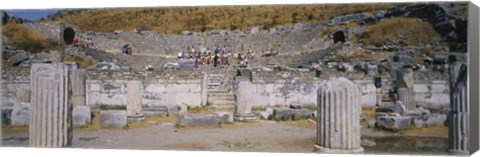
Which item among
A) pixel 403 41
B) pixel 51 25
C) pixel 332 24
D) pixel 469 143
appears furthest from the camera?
pixel 51 25

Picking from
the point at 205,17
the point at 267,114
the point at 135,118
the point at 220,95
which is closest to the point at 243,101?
the point at 220,95

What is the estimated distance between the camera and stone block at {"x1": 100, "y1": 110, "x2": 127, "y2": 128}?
15859 mm

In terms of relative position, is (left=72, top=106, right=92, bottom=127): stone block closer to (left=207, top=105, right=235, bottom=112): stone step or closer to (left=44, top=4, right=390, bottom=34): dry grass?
(left=44, top=4, right=390, bottom=34): dry grass

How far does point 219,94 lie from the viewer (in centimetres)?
1606

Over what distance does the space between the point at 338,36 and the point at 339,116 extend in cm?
284

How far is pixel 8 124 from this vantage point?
16.3m

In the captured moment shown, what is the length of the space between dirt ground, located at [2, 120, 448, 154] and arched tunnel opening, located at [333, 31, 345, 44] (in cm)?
192

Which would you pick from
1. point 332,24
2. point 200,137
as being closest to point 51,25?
point 200,137

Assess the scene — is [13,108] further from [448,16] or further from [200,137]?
[448,16]

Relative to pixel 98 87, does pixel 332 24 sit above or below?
above

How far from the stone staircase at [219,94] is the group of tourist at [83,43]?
3013 millimetres

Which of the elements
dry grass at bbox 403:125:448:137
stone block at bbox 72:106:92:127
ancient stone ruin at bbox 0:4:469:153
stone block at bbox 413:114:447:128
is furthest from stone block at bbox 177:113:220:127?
stone block at bbox 413:114:447:128

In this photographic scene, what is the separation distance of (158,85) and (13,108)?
345 cm

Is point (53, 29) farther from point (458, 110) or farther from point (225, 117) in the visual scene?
point (458, 110)
